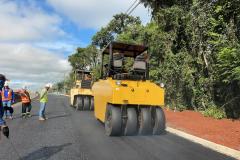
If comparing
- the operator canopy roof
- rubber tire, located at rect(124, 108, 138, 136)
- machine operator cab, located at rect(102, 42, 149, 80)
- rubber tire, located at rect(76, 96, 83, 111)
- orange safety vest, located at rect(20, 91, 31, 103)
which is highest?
the operator canopy roof

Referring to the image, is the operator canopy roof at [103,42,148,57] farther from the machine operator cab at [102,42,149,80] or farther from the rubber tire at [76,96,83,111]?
the rubber tire at [76,96,83,111]

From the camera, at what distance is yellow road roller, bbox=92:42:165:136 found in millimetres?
11711

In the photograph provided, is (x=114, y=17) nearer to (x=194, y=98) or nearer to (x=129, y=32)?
(x=129, y=32)

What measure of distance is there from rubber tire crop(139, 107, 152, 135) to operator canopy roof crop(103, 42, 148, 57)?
285 cm

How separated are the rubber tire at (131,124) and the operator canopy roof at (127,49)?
2825mm

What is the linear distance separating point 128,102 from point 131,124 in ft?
2.42

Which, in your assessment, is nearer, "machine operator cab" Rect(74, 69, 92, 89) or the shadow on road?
the shadow on road

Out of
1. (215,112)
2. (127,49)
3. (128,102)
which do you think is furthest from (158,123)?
(215,112)

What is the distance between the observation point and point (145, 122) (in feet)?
39.3

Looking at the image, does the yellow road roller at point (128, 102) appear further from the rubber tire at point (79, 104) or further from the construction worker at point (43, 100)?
the rubber tire at point (79, 104)

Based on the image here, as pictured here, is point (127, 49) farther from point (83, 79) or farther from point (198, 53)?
point (83, 79)

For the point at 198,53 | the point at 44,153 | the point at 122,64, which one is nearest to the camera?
the point at 44,153

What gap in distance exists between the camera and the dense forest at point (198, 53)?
1577 cm

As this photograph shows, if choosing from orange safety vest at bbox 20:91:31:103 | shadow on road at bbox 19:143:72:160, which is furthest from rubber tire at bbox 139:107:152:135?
orange safety vest at bbox 20:91:31:103
